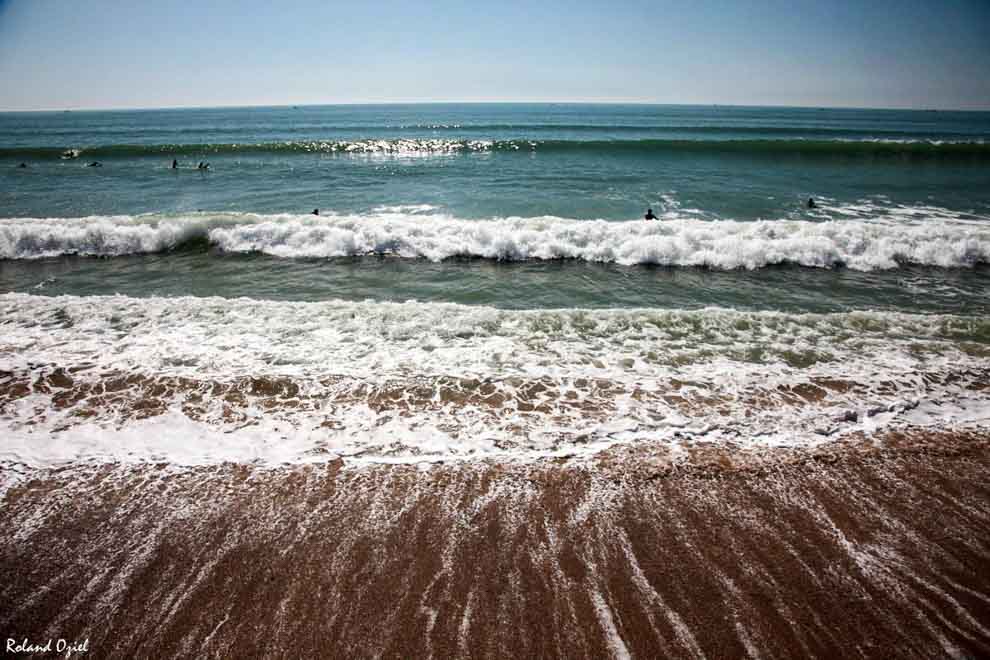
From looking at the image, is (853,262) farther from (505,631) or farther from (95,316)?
(95,316)

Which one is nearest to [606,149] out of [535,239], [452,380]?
[535,239]

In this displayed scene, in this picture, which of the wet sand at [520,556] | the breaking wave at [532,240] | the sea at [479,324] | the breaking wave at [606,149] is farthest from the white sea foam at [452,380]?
the breaking wave at [606,149]

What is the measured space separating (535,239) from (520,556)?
35.7 feet

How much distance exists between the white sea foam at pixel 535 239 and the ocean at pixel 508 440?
13 cm

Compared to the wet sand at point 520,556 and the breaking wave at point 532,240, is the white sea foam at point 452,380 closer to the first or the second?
the wet sand at point 520,556

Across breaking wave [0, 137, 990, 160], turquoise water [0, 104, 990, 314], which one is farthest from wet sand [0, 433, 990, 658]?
breaking wave [0, 137, 990, 160]

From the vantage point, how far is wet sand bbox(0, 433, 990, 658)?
11.0ft

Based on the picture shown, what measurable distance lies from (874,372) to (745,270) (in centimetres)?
589

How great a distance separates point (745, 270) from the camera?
12.1 meters

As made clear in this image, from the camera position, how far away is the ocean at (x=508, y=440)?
3547 millimetres

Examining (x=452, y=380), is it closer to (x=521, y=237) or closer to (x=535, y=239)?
(x=521, y=237)

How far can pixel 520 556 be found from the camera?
3.95 m

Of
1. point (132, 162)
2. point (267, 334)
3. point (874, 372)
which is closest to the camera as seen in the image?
point (874, 372)

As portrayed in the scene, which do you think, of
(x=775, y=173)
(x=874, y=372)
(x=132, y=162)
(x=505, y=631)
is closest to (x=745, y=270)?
(x=874, y=372)
